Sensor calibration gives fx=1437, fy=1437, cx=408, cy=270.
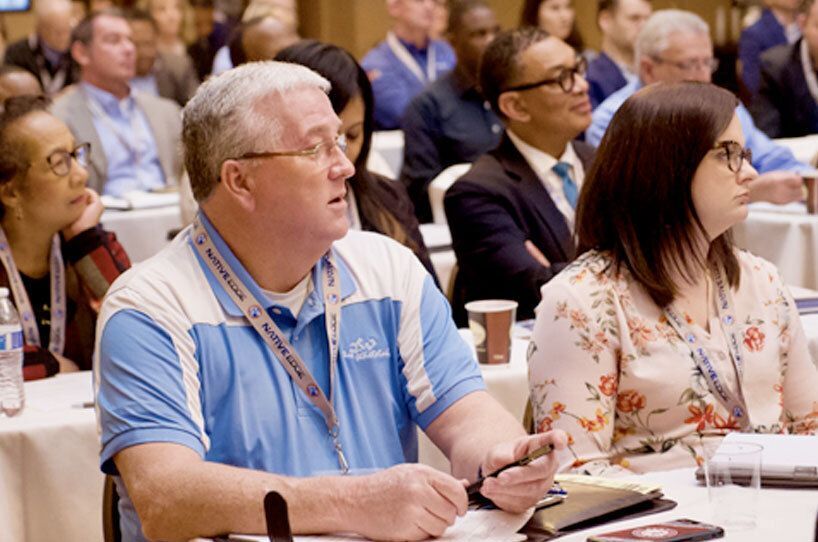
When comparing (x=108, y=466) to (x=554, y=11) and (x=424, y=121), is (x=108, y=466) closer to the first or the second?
(x=424, y=121)

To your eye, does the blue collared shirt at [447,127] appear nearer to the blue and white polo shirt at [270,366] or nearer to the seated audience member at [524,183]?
the seated audience member at [524,183]

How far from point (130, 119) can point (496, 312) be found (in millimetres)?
5072

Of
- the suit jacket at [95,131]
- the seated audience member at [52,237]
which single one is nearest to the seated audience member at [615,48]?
the suit jacket at [95,131]

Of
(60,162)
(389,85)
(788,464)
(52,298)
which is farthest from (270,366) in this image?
(389,85)

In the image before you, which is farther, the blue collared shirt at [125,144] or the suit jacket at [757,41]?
the suit jacket at [757,41]

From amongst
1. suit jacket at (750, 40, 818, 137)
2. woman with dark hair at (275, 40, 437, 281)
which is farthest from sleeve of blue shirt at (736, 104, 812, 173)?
woman with dark hair at (275, 40, 437, 281)

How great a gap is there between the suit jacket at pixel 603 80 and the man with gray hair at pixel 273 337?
678 cm

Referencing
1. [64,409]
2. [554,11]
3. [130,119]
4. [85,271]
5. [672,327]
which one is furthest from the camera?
[554,11]

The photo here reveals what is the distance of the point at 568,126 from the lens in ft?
15.2

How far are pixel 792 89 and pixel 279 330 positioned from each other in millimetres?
6442

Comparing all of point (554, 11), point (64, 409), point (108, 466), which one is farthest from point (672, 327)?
point (554, 11)

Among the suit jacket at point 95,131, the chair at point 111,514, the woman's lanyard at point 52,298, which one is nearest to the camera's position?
the chair at point 111,514

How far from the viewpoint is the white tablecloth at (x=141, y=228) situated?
6324 millimetres

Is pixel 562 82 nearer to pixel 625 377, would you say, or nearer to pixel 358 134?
pixel 358 134
